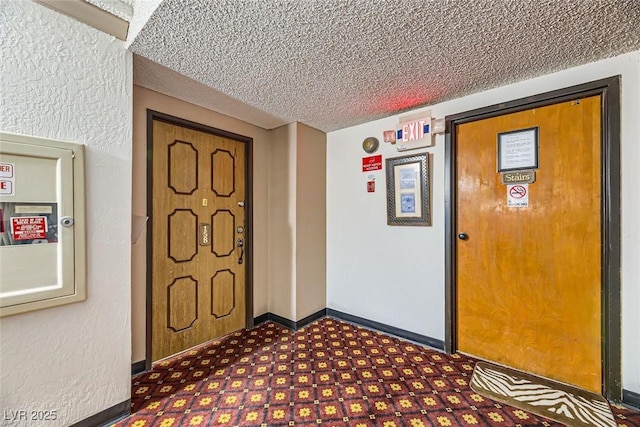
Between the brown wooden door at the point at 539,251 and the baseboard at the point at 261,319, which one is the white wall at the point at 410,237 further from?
the baseboard at the point at 261,319

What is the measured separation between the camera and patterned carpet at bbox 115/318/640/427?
159 cm

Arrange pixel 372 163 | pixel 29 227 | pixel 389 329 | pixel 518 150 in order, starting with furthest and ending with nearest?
pixel 372 163 < pixel 389 329 < pixel 518 150 < pixel 29 227

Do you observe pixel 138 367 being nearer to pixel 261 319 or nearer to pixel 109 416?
pixel 109 416

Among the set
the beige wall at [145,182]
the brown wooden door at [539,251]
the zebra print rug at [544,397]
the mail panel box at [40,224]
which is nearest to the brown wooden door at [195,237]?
the beige wall at [145,182]

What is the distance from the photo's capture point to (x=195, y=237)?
2.44m

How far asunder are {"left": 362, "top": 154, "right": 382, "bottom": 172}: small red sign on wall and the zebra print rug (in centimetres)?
193

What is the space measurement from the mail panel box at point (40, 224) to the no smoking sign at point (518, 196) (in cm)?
280

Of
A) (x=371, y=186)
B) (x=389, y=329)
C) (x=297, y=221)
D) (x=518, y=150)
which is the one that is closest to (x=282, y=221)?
(x=297, y=221)

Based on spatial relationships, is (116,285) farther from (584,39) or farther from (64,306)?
(584,39)

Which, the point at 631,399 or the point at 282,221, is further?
the point at 282,221

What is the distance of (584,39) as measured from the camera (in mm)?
1529

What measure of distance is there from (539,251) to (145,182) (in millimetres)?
2986

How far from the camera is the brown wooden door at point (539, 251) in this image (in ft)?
5.85

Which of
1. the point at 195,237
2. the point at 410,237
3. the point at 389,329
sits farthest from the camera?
the point at 389,329
